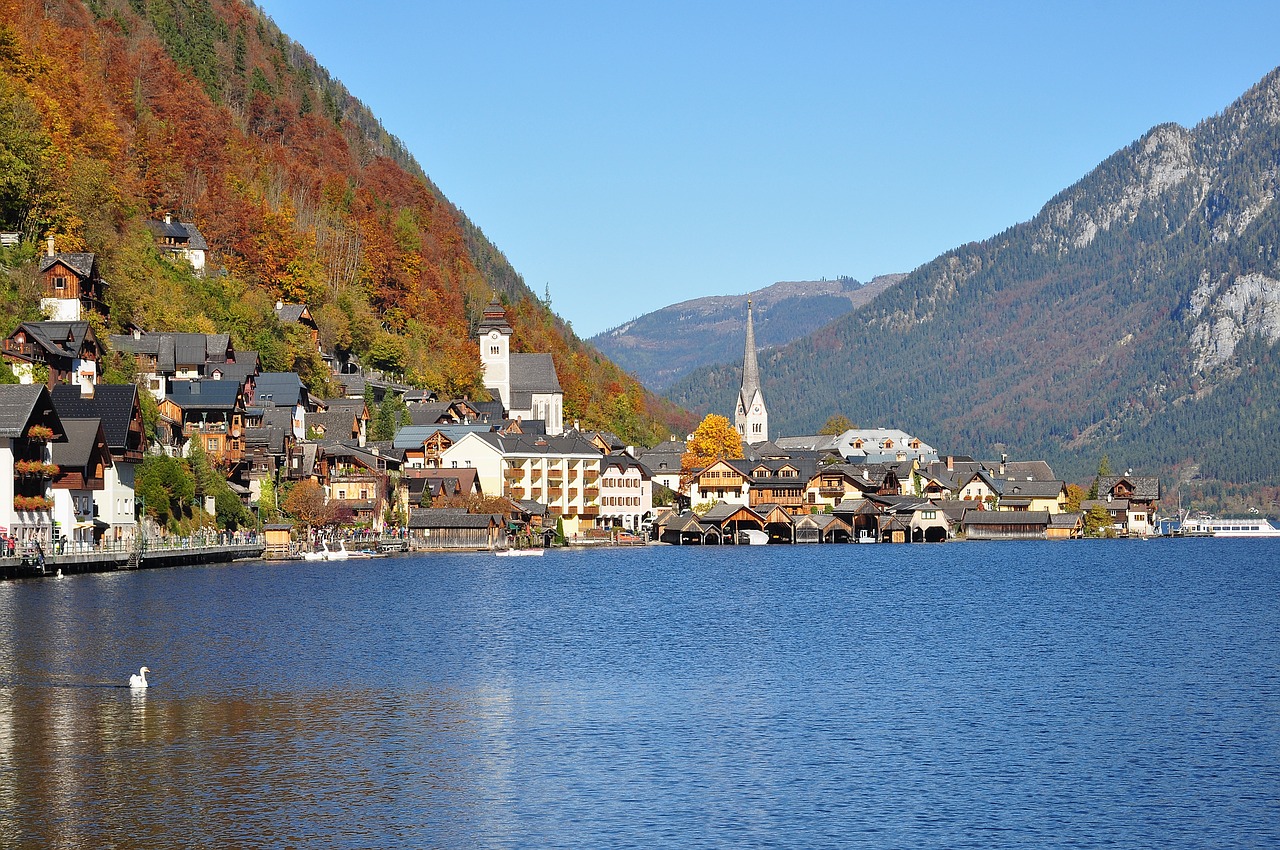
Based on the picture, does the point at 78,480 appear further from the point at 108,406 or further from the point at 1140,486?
the point at 1140,486

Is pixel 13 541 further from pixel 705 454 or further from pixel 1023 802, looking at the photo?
pixel 705 454

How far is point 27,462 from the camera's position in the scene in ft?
245

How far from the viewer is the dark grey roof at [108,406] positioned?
83.6 meters

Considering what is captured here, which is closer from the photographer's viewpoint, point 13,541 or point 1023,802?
point 1023,802

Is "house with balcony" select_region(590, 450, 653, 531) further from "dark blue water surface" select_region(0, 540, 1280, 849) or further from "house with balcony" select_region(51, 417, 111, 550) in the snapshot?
"dark blue water surface" select_region(0, 540, 1280, 849)

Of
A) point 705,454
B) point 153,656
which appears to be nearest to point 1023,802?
point 153,656

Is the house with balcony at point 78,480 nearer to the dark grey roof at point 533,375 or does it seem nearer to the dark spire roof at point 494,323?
the dark spire roof at point 494,323

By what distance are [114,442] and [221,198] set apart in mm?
61164

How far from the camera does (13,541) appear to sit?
2867 inches

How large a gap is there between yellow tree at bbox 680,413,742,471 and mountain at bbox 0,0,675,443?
58.9 ft

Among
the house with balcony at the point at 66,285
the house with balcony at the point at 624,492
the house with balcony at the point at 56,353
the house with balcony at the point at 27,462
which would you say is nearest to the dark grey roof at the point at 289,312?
the house with balcony at the point at 624,492

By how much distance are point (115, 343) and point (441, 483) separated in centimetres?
3079

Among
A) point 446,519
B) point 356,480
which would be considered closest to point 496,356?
point 446,519

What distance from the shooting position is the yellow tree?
549ft
